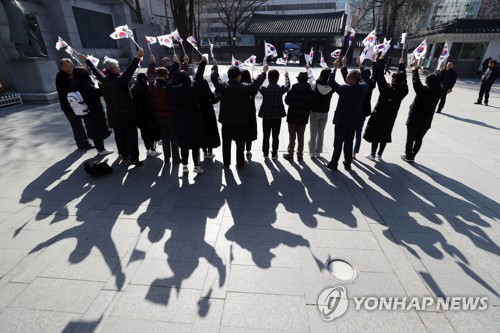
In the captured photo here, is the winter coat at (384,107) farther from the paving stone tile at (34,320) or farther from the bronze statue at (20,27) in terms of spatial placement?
the bronze statue at (20,27)

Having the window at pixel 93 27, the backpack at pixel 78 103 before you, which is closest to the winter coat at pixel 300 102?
the backpack at pixel 78 103

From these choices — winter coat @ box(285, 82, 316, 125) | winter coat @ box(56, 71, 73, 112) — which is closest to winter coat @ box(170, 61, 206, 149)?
winter coat @ box(285, 82, 316, 125)

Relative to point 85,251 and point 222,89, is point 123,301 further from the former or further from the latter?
point 222,89

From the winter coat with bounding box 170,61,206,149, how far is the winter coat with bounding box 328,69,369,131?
2396 millimetres

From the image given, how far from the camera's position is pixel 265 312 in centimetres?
231

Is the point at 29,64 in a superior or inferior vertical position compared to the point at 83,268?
superior

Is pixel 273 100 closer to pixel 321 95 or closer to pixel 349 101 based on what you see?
pixel 321 95

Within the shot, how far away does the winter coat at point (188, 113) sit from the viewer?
422 centimetres

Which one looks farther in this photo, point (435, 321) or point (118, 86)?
point (118, 86)

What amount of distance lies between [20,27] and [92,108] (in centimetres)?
731

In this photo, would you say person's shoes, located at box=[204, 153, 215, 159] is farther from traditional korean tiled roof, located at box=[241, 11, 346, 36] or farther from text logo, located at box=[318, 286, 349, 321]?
traditional korean tiled roof, located at box=[241, 11, 346, 36]

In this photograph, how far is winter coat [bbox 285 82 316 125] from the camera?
187 inches

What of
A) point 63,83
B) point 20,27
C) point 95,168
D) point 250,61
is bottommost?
point 95,168

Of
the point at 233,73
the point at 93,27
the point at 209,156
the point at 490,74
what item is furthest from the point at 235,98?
the point at 93,27
